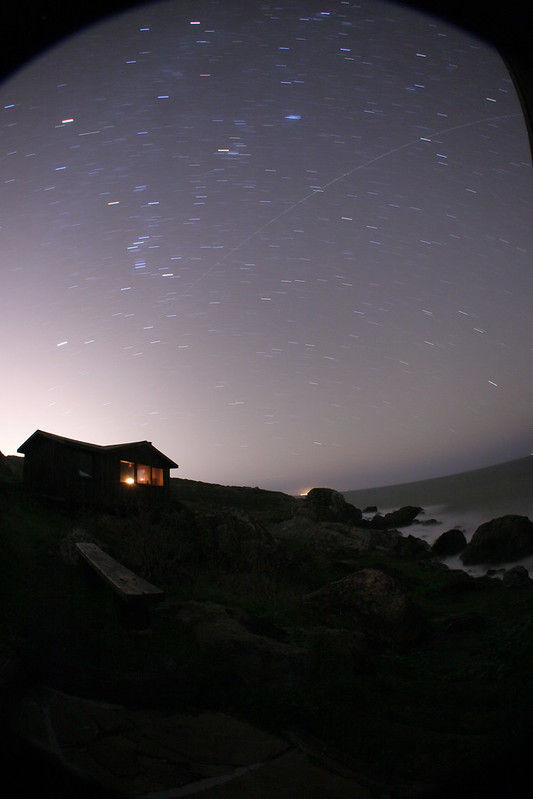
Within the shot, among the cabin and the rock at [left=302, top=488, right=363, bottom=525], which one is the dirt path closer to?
the cabin

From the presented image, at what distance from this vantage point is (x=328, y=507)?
1848 inches

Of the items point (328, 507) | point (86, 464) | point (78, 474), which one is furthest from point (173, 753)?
point (328, 507)

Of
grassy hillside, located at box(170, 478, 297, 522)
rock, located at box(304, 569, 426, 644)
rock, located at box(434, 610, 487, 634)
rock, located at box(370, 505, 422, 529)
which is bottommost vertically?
rock, located at box(370, 505, 422, 529)

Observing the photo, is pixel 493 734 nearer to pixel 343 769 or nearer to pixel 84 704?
pixel 343 769

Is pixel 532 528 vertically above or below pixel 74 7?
below

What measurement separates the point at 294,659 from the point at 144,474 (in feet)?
79.8

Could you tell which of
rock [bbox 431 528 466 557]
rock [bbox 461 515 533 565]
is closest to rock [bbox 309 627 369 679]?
rock [bbox 461 515 533 565]

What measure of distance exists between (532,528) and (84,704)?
3200cm

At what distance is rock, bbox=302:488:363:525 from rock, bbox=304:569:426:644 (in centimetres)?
3276

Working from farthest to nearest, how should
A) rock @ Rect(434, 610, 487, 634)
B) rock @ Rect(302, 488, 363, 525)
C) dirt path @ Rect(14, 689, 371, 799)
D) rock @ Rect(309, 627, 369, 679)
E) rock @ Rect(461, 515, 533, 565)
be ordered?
rock @ Rect(302, 488, 363, 525) → rock @ Rect(461, 515, 533, 565) → rock @ Rect(434, 610, 487, 634) → rock @ Rect(309, 627, 369, 679) → dirt path @ Rect(14, 689, 371, 799)

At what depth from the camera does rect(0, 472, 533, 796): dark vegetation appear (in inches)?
133

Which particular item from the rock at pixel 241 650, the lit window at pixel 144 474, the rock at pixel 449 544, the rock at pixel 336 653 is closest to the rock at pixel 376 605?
the rock at pixel 336 653

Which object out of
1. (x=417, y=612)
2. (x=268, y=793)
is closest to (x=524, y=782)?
(x=268, y=793)

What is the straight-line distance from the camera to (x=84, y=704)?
3465 millimetres
